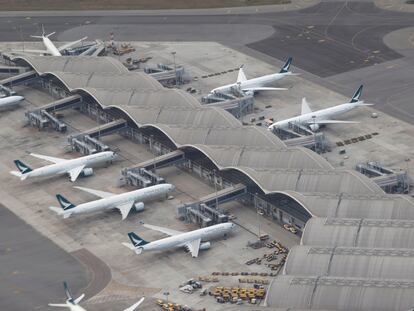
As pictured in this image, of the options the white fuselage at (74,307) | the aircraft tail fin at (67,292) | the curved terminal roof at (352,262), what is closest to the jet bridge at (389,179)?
the curved terminal roof at (352,262)

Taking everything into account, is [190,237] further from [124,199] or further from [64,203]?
[64,203]

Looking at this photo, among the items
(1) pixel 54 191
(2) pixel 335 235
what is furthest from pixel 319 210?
(1) pixel 54 191

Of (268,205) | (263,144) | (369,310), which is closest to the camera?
(369,310)

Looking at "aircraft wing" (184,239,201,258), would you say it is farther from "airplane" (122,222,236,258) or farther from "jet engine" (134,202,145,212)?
"jet engine" (134,202,145,212)

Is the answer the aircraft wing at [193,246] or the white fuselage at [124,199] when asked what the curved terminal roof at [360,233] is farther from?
the white fuselage at [124,199]

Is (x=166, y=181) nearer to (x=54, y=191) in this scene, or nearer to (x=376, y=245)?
(x=54, y=191)

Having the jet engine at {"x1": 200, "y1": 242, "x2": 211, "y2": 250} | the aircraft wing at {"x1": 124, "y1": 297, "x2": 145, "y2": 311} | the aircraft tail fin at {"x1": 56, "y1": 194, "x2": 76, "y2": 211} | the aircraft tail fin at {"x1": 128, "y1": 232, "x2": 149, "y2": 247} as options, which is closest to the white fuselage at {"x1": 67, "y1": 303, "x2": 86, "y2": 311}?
the aircraft wing at {"x1": 124, "y1": 297, "x2": 145, "y2": 311}
